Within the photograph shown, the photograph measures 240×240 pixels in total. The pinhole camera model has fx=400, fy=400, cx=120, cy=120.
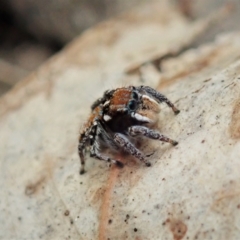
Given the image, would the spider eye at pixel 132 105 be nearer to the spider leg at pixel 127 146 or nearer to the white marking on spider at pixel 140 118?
the white marking on spider at pixel 140 118

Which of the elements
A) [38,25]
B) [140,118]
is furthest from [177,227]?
[38,25]

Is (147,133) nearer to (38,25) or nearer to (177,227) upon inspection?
(177,227)

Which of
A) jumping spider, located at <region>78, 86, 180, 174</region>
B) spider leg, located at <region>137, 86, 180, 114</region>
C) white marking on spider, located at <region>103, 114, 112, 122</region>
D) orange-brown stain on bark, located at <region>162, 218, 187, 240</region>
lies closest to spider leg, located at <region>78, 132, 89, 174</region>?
jumping spider, located at <region>78, 86, 180, 174</region>

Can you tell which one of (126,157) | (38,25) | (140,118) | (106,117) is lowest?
(126,157)

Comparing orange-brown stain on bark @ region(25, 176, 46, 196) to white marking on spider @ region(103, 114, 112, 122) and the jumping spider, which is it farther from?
white marking on spider @ region(103, 114, 112, 122)

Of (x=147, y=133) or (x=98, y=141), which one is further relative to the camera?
(x=98, y=141)

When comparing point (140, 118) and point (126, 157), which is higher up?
point (140, 118)
